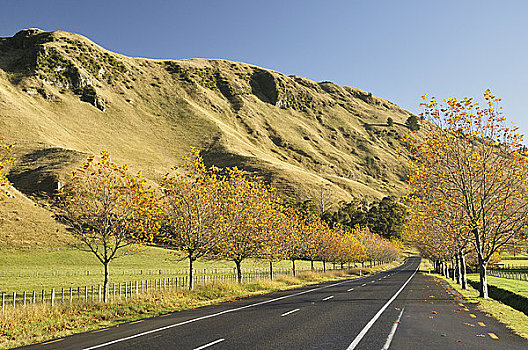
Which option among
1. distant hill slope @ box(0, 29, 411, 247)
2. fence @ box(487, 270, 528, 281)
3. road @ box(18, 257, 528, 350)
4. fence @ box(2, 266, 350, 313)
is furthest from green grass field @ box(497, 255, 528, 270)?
road @ box(18, 257, 528, 350)

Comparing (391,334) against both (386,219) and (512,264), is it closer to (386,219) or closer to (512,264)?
(512,264)

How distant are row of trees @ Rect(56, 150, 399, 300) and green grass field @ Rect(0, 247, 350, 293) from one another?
656 cm

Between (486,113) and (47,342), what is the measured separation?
21.2m

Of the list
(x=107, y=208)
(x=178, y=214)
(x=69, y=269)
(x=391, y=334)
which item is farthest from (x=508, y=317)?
Answer: (x=69, y=269)

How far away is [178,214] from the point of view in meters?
26.9

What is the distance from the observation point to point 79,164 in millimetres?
101812

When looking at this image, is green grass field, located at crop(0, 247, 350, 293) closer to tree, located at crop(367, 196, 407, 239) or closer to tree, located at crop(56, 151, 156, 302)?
tree, located at crop(56, 151, 156, 302)

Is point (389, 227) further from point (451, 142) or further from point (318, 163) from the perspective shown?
point (451, 142)

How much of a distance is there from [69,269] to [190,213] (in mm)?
40656

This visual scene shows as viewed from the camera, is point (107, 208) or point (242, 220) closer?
point (107, 208)

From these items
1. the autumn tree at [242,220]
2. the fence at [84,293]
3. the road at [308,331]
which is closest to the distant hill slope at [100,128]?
the fence at [84,293]

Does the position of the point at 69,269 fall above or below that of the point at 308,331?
below

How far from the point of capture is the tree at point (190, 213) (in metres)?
26.7

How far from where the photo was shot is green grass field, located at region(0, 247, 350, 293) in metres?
44.0
